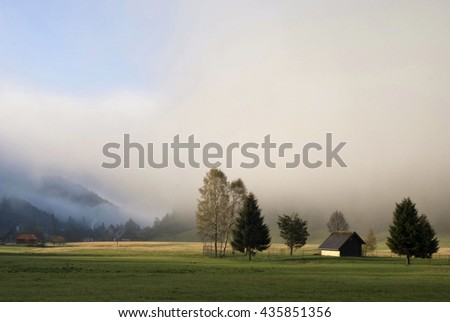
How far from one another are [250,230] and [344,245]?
26.0 m

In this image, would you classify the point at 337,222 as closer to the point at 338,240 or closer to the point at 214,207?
the point at 338,240

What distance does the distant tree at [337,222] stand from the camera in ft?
520

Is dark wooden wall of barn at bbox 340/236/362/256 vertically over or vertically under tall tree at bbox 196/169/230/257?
under

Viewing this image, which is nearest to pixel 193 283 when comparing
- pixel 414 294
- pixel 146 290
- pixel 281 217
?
pixel 146 290

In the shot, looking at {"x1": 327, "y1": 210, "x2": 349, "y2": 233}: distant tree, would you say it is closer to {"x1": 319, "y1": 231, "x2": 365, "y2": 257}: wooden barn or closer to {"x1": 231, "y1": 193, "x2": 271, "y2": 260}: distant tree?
{"x1": 319, "y1": 231, "x2": 365, "y2": 257}: wooden barn

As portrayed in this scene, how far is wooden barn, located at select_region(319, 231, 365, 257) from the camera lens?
11156cm

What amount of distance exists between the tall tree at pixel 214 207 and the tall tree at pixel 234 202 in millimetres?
767

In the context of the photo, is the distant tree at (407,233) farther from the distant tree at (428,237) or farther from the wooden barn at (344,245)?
the wooden barn at (344,245)

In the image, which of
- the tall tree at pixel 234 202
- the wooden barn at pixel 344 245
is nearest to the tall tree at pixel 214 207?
the tall tree at pixel 234 202

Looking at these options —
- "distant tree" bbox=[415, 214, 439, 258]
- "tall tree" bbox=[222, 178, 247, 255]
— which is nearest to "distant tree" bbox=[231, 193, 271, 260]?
"tall tree" bbox=[222, 178, 247, 255]

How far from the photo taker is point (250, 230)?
94.9m

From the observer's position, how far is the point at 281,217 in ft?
409

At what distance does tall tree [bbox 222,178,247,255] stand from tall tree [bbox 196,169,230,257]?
77cm

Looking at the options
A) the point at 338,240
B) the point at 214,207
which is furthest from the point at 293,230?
the point at 214,207
